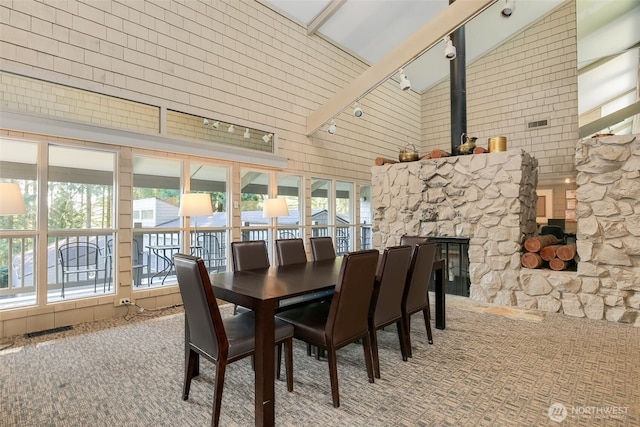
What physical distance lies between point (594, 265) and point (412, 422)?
344 cm

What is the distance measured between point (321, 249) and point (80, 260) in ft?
9.23

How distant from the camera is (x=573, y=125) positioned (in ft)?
21.7

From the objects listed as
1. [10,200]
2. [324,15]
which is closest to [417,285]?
[10,200]

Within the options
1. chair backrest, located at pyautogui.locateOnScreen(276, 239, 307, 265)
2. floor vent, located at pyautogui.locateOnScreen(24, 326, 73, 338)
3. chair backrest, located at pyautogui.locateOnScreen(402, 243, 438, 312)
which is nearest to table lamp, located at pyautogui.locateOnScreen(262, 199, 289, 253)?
chair backrest, located at pyautogui.locateOnScreen(276, 239, 307, 265)

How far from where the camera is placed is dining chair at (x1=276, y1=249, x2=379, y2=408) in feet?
6.95

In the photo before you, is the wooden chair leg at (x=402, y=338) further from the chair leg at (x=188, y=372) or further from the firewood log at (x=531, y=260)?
the firewood log at (x=531, y=260)

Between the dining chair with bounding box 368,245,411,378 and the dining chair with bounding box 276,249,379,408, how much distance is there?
145 mm

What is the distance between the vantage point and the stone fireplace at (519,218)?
148 inches

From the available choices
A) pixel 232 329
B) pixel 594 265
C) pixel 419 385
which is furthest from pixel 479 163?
pixel 232 329

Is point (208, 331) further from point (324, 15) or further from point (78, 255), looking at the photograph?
point (324, 15)

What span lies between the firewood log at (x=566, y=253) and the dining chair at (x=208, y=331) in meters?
3.87

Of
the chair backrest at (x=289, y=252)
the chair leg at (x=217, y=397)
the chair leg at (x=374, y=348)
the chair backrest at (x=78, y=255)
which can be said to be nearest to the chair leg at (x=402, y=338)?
the chair leg at (x=374, y=348)

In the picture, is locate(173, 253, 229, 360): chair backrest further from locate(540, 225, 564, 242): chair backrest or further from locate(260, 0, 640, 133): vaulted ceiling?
locate(540, 225, 564, 242): chair backrest

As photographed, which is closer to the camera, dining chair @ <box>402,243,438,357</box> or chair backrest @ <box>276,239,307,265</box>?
dining chair @ <box>402,243,438,357</box>
